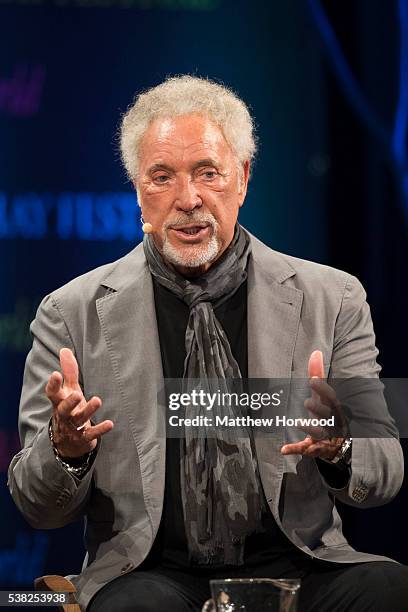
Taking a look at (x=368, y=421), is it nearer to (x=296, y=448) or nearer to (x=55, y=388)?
(x=296, y=448)

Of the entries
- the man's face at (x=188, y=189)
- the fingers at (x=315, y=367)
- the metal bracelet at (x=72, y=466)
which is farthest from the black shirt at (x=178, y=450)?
the fingers at (x=315, y=367)

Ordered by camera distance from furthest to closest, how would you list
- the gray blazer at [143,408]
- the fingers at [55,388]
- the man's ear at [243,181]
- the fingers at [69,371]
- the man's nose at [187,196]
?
the man's ear at [243,181] → the man's nose at [187,196] → the gray blazer at [143,408] → the fingers at [69,371] → the fingers at [55,388]

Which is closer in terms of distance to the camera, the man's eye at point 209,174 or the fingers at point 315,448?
the fingers at point 315,448

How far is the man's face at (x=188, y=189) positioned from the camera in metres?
2.98

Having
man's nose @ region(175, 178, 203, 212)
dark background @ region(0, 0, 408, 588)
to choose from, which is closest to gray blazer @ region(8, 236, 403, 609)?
man's nose @ region(175, 178, 203, 212)

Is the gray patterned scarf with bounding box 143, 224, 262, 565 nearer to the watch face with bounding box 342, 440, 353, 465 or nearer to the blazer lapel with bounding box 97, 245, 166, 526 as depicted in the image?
the blazer lapel with bounding box 97, 245, 166, 526

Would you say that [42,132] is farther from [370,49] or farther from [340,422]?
[340,422]

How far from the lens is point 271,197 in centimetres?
389

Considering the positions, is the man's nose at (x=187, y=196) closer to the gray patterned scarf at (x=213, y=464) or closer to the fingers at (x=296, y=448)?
the gray patterned scarf at (x=213, y=464)

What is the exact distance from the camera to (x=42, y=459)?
266 centimetres

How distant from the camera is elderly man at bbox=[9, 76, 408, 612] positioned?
8.72 feet

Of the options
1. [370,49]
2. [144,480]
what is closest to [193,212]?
[144,480]

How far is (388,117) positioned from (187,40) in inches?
28.9

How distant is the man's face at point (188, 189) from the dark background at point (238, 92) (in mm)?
850
